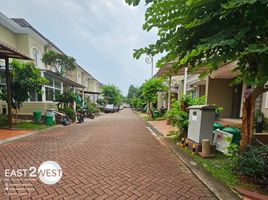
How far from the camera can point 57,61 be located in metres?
18.2

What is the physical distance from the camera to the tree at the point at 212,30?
2.24 metres

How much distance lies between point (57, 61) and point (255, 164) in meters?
18.7

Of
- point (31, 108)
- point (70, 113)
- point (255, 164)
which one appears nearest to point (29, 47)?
point (31, 108)

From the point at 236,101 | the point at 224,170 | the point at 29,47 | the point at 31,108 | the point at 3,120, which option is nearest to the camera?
the point at 224,170

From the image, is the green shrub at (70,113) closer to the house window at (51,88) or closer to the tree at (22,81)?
the house window at (51,88)

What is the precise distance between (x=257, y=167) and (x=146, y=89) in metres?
16.3

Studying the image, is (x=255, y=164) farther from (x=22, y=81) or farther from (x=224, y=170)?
(x=22, y=81)

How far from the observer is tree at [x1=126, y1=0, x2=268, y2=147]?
2236mm

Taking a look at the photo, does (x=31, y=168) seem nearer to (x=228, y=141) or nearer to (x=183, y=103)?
(x=228, y=141)

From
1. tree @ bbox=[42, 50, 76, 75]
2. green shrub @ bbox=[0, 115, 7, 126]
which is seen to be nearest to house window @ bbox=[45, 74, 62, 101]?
tree @ bbox=[42, 50, 76, 75]

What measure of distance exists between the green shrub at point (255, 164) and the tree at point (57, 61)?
710 inches

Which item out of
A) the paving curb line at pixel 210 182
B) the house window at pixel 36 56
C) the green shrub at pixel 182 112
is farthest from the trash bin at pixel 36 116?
the paving curb line at pixel 210 182

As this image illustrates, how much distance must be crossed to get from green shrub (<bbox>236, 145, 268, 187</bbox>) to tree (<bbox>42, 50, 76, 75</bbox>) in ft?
59.2

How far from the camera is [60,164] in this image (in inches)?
189
